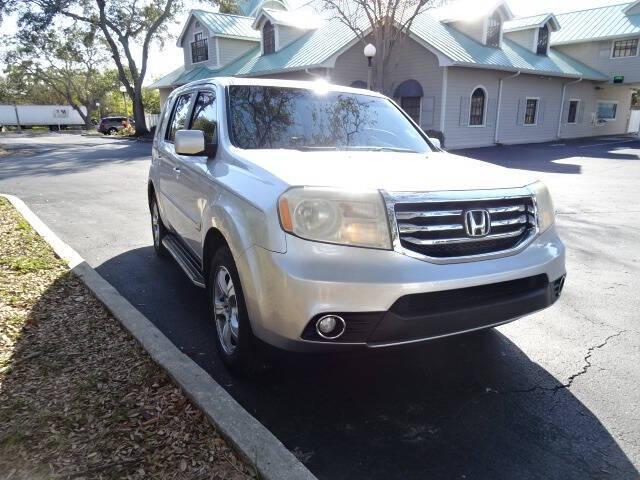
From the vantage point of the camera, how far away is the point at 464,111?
859 inches

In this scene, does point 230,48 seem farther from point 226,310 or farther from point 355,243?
point 355,243

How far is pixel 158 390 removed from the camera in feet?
9.58

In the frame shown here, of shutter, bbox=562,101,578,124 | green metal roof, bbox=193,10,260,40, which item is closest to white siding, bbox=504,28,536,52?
shutter, bbox=562,101,578,124

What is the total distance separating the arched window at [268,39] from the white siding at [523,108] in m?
11.7

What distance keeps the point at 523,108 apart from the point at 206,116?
79.4 ft

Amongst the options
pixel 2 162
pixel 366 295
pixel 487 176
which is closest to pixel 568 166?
pixel 487 176

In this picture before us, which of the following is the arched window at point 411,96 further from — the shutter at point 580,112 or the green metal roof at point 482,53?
the shutter at point 580,112

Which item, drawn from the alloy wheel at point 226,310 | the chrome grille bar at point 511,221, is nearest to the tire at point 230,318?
the alloy wheel at point 226,310

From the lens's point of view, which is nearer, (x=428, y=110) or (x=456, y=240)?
(x=456, y=240)

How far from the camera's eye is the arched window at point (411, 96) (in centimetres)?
2167

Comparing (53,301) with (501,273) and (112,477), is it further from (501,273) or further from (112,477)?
(501,273)

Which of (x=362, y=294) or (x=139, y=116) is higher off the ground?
(x=139, y=116)

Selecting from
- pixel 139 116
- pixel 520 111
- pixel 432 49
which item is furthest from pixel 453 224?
pixel 139 116

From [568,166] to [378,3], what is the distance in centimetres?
873
